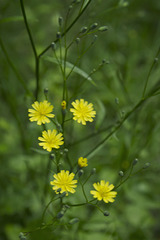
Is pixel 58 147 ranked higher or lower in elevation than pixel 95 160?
lower

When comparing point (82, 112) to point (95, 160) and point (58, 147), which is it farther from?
point (95, 160)

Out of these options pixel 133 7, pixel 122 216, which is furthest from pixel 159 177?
pixel 133 7

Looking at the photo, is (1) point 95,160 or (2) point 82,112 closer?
(2) point 82,112

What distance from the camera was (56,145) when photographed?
1063 mm

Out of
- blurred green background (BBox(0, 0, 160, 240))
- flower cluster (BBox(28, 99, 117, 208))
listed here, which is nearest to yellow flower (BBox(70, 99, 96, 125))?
flower cluster (BBox(28, 99, 117, 208))

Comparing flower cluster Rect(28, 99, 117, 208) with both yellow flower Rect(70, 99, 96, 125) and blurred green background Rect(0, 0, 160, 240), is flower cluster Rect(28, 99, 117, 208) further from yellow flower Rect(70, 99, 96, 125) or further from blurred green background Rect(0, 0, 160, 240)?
blurred green background Rect(0, 0, 160, 240)

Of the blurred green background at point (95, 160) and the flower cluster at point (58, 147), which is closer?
the flower cluster at point (58, 147)

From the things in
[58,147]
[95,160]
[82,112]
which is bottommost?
[58,147]

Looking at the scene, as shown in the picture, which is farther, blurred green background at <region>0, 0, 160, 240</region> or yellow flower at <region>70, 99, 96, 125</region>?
blurred green background at <region>0, 0, 160, 240</region>

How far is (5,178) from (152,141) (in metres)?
1.08

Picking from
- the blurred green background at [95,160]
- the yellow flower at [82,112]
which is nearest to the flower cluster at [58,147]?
the yellow flower at [82,112]

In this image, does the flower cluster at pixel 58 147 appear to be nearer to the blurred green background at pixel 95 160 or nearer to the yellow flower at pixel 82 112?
the yellow flower at pixel 82 112

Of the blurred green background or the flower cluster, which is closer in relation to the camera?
the flower cluster

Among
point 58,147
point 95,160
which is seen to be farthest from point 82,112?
point 95,160
